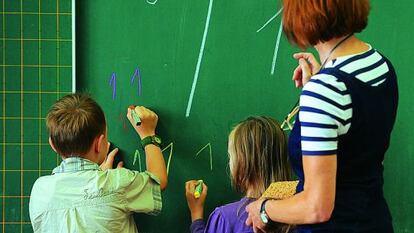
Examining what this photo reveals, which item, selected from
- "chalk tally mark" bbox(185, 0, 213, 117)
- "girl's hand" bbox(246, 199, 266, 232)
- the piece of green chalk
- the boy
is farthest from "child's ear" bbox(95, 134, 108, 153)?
"girl's hand" bbox(246, 199, 266, 232)

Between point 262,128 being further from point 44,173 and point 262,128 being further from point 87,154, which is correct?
point 44,173

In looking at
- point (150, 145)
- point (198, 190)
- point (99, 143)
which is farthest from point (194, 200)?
point (99, 143)

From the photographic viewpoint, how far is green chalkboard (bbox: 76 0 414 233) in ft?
6.16

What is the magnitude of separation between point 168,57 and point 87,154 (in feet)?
1.36

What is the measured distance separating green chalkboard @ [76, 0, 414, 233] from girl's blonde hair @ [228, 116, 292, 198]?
0.59ft

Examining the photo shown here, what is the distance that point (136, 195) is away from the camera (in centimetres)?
172

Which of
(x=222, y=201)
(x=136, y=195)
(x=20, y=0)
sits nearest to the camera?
(x=136, y=195)

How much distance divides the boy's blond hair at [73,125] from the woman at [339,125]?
0.69m

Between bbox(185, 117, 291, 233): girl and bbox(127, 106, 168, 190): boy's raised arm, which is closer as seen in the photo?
bbox(185, 117, 291, 233): girl

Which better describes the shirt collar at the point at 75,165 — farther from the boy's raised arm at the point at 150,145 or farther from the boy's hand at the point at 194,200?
the boy's hand at the point at 194,200

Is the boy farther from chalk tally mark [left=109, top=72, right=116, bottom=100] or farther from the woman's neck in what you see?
the woman's neck

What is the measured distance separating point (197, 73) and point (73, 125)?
45 centimetres

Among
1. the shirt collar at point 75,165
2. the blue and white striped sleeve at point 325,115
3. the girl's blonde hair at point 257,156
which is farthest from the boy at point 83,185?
the blue and white striped sleeve at point 325,115

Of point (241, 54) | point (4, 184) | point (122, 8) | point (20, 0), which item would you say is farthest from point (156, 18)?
point (4, 184)
